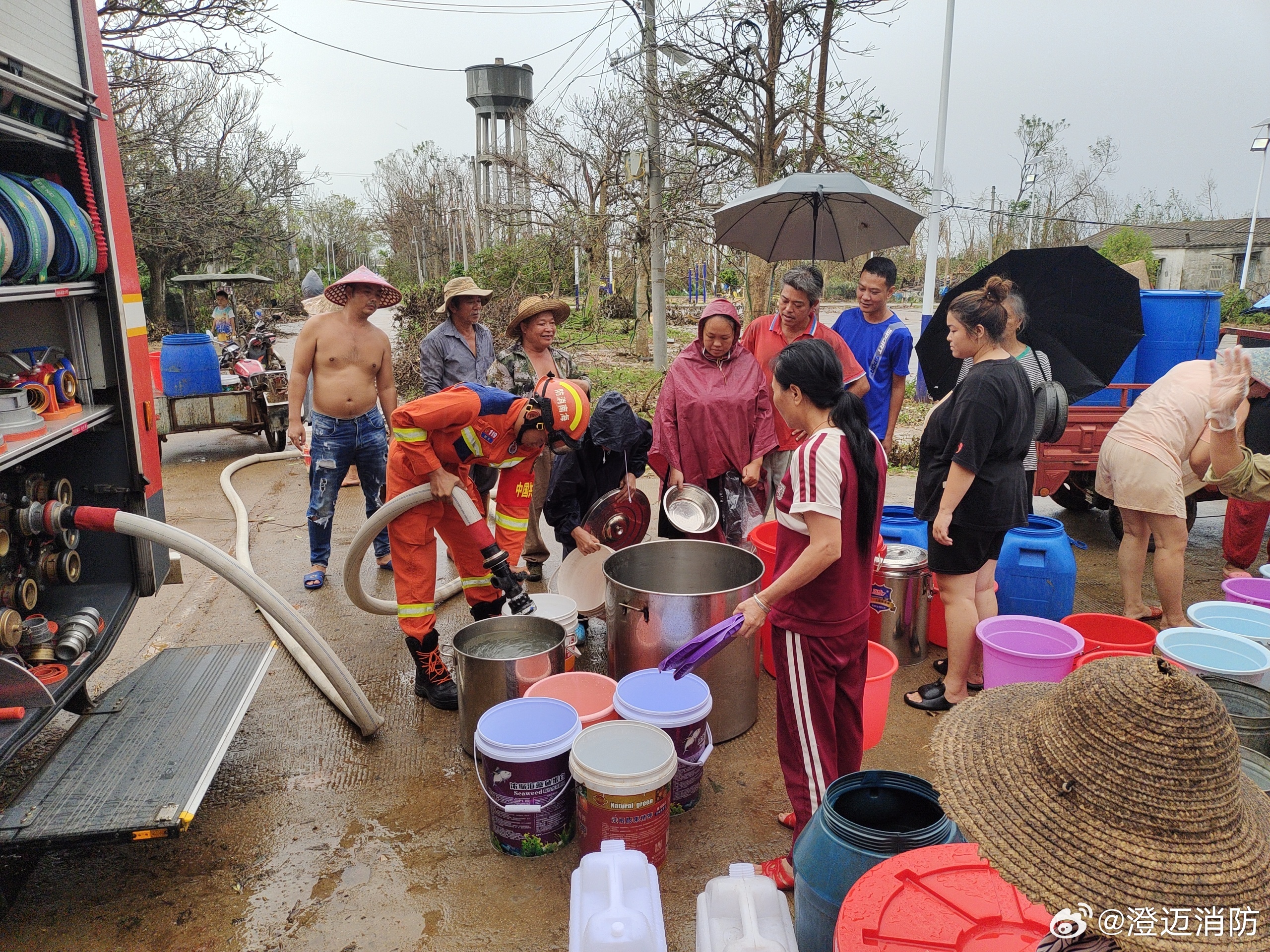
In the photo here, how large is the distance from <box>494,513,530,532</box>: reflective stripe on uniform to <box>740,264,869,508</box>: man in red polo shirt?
150 cm

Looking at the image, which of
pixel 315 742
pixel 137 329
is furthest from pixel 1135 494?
pixel 137 329

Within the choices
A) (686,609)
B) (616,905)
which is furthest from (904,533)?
(616,905)

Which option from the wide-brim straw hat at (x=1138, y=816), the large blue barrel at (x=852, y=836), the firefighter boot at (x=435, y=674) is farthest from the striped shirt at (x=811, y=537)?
the firefighter boot at (x=435, y=674)

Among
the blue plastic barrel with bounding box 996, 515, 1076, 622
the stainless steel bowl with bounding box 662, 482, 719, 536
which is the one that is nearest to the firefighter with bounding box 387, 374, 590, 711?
the stainless steel bowl with bounding box 662, 482, 719, 536

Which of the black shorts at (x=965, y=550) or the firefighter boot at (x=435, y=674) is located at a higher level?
the black shorts at (x=965, y=550)

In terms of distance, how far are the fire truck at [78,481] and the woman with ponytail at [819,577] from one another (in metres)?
1.94

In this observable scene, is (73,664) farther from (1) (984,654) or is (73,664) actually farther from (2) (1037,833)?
(1) (984,654)

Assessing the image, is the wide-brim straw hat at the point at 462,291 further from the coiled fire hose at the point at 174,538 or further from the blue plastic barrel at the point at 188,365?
the blue plastic barrel at the point at 188,365

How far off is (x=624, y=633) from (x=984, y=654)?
5.23ft

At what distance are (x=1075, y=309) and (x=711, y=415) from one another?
2306 millimetres

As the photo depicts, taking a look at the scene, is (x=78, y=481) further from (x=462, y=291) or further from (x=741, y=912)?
(x=741, y=912)

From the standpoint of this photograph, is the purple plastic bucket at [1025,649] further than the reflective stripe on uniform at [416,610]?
No

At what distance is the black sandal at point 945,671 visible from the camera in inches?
152

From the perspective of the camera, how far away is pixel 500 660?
3084 millimetres
